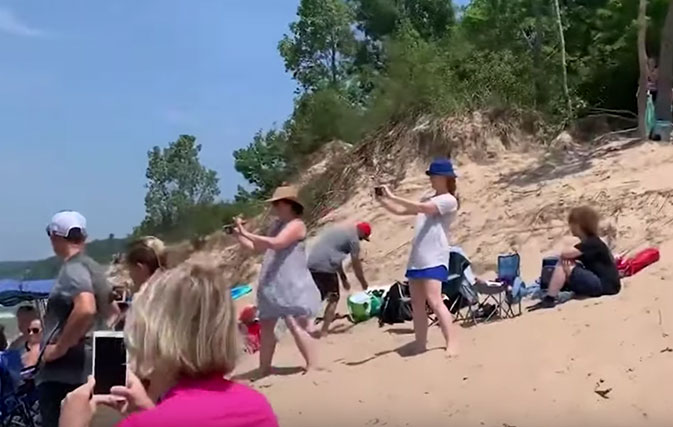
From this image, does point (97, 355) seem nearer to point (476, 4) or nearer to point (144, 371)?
point (144, 371)

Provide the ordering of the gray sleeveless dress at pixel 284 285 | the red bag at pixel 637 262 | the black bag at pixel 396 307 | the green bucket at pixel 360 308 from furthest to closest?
the green bucket at pixel 360 308, the black bag at pixel 396 307, the red bag at pixel 637 262, the gray sleeveless dress at pixel 284 285

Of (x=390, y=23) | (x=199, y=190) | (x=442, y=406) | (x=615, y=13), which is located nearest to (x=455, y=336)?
(x=442, y=406)

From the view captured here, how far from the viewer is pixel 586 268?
8.99 meters

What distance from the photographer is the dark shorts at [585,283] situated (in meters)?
8.94

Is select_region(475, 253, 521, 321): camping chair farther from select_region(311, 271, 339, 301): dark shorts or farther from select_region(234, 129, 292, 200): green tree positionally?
select_region(234, 129, 292, 200): green tree

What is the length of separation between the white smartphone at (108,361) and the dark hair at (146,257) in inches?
94.8

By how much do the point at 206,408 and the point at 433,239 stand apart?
18.5 feet

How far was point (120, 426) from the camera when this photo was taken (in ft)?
7.88

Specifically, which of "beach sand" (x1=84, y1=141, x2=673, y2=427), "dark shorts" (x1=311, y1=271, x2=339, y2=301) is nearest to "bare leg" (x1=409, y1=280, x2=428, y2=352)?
"beach sand" (x1=84, y1=141, x2=673, y2=427)

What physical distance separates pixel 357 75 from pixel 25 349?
3133cm

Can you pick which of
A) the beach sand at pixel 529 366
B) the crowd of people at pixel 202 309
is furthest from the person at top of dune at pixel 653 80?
the crowd of people at pixel 202 309

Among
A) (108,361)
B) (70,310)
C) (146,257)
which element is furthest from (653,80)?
(108,361)

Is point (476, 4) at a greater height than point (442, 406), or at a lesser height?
greater

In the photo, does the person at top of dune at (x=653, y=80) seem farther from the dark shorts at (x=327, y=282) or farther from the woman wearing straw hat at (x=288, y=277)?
the woman wearing straw hat at (x=288, y=277)
